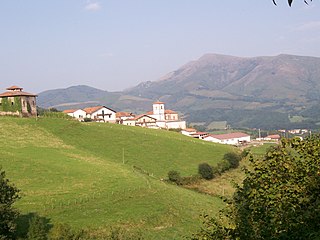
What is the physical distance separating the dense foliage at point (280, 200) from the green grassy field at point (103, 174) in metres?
24.4

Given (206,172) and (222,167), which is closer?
(206,172)

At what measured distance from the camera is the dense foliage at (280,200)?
12.3m

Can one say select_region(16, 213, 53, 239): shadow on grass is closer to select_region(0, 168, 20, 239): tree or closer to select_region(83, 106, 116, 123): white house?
select_region(0, 168, 20, 239): tree

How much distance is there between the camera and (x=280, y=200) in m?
13.2

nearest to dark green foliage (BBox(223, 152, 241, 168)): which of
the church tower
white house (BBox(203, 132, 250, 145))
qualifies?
white house (BBox(203, 132, 250, 145))

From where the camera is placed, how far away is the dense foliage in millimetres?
12273

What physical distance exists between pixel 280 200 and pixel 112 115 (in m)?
129

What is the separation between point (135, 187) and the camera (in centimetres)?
5184

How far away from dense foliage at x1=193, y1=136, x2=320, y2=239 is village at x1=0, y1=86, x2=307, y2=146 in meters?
86.9

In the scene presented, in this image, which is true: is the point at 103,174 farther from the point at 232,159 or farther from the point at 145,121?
the point at 145,121

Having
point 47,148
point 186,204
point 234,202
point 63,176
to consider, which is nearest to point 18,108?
point 47,148

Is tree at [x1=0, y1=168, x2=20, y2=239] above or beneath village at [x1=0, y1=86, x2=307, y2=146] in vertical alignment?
beneath

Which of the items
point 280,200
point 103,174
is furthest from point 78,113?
point 280,200

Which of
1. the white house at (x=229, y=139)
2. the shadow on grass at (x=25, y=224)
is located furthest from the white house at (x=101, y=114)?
the shadow on grass at (x=25, y=224)
